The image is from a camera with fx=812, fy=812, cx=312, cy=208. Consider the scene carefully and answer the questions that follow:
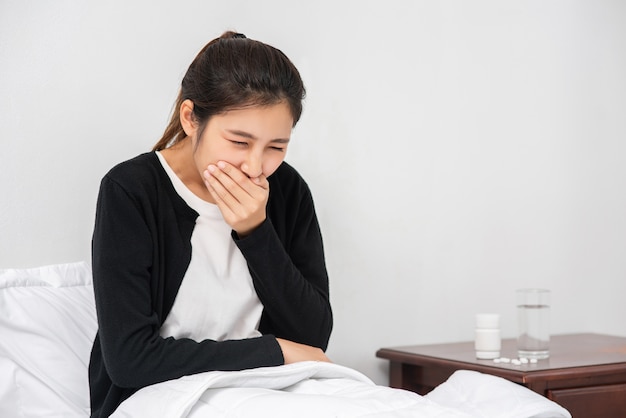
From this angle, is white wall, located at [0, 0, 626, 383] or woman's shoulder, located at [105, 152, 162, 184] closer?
woman's shoulder, located at [105, 152, 162, 184]

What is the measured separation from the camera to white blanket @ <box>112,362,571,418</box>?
1.05 m

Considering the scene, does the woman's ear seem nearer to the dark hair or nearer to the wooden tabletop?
the dark hair

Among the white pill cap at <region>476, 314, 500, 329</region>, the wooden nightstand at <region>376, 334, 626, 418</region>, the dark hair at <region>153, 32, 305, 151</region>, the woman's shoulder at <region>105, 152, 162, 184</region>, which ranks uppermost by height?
the dark hair at <region>153, 32, 305, 151</region>

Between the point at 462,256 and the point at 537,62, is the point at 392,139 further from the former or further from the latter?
the point at 537,62

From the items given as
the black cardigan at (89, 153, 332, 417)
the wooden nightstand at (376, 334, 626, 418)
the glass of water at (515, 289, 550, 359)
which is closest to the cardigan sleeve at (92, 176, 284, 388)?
the black cardigan at (89, 153, 332, 417)

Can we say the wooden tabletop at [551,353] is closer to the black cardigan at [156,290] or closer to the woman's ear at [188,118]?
the black cardigan at [156,290]

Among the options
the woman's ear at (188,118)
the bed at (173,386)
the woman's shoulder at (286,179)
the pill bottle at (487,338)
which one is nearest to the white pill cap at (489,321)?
the pill bottle at (487,338)

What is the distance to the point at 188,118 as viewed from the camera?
134 cm

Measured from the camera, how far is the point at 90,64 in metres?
1.64

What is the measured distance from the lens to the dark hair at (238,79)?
4.22ft

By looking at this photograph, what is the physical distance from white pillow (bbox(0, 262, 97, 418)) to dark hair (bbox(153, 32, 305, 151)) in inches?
17.0

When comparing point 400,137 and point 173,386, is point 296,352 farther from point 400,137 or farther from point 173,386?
point 400,137

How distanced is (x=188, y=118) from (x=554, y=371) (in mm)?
916

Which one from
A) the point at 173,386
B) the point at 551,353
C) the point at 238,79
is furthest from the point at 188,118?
the point at 551,353
